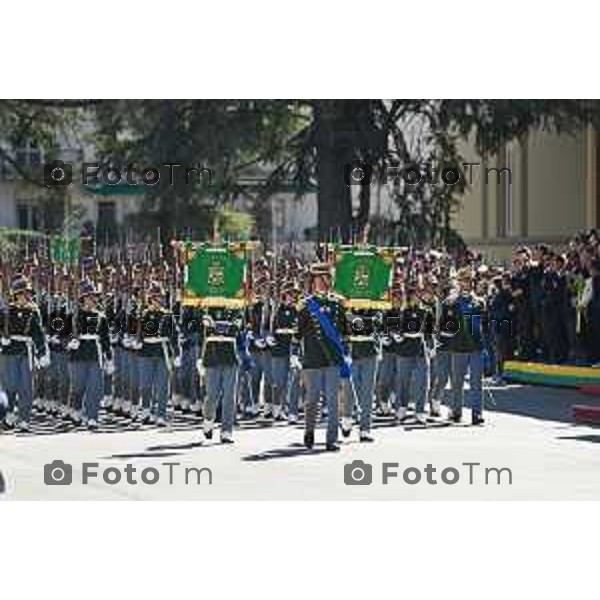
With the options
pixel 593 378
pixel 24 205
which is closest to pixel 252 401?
pixel 593 378

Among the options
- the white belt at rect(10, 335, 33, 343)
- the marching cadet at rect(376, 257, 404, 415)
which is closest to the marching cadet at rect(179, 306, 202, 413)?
the white belt at rect(10, 335, 33, 343)

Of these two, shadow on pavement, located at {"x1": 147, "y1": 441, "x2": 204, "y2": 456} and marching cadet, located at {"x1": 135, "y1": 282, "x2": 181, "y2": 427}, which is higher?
marching cadet, located at {"x1": 135, "y1": 282, "x2": 181, "y2": 427}

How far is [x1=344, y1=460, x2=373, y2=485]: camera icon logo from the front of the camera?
1259cm

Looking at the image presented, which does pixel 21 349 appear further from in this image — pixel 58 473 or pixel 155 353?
pixel 58 473

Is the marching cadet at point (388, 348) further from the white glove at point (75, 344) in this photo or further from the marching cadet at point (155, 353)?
the white glove at point (75, 344)

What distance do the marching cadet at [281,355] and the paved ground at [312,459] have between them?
62cm

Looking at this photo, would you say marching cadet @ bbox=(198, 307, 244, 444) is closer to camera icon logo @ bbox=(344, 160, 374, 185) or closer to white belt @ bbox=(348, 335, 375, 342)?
white belt @ bbox=(348, 335, 375, 342)

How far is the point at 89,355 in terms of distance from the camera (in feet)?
55.8

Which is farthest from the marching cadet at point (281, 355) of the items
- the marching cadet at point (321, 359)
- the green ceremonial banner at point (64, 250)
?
the green ceremonial banner at point (64, 250)

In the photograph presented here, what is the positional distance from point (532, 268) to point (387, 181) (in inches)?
91.4

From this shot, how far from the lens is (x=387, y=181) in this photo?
22.7 meters

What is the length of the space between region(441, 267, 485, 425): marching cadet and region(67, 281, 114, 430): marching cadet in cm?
320

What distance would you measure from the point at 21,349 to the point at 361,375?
3.18m

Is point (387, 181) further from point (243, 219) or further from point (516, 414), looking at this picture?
point (516, 414)
